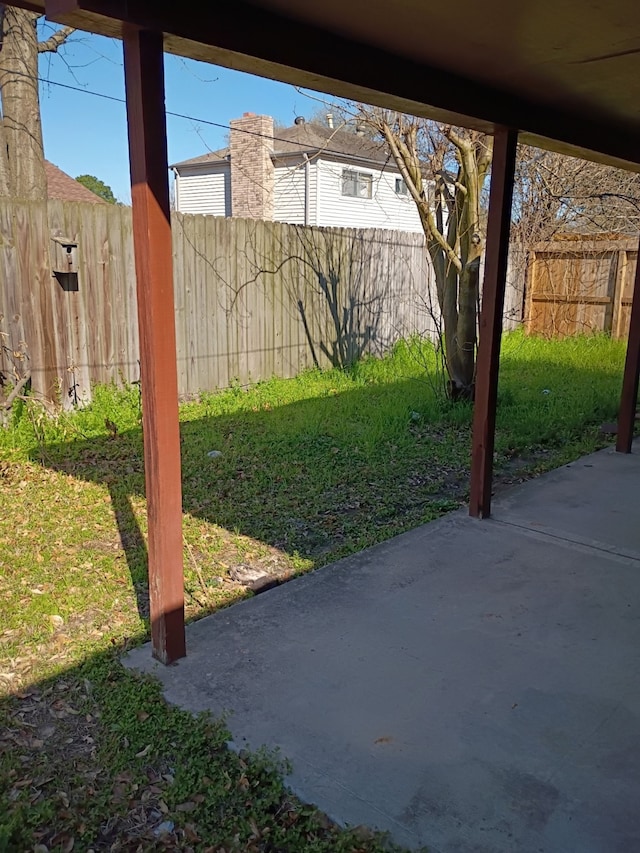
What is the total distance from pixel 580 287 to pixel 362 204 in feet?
33.4

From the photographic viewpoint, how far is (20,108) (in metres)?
7.43

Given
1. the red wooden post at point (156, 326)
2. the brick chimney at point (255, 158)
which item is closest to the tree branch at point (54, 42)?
the red wooden post at point (156, 326)

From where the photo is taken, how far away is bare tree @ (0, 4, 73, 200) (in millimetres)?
7312

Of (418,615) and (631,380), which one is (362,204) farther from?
(418,615)

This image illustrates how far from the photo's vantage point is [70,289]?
6121 mm

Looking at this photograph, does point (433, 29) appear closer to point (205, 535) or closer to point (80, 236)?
point (205, 535)

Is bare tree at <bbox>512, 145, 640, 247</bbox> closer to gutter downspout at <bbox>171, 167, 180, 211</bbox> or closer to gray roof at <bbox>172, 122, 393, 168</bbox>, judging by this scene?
gray roof at <bbox>172, 122, 393, 168</bbox>

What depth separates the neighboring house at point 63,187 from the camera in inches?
728

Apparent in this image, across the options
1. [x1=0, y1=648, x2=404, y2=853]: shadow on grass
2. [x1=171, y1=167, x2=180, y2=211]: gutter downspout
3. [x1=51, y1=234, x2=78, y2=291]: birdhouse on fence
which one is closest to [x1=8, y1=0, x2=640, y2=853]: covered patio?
[x1=0, y1=648, x2=404, y2=853]: shadow on grass

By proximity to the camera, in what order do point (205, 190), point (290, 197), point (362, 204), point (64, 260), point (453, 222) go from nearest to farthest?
1. point (64, 260)
2. point (453, 222)
3. point (290, 197)
4. point (362, 204)
5. point (205, 190)

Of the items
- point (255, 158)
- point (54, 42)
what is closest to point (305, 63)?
point (54, 42)

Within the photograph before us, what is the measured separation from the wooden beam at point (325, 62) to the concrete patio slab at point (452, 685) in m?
2.25

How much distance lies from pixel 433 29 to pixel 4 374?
439 cm

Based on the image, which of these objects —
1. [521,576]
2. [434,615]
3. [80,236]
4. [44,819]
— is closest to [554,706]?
[434,615]
